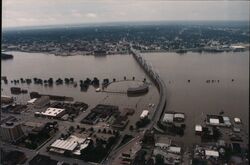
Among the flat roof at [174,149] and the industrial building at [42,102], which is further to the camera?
the industrial building at [42,102]

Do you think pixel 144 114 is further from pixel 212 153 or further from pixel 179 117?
pixel 212 153

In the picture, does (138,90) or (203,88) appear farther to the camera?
(203,88)

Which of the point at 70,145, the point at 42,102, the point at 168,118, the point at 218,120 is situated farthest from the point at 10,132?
the point at 218,120

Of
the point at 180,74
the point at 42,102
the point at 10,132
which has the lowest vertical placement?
the point at 10,132

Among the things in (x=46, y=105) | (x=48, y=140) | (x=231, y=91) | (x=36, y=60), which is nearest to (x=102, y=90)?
(x=46, y=105)

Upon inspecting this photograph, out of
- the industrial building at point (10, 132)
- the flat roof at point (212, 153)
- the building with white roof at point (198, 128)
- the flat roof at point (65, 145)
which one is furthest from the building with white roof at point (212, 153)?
the industrial building at point (10, 132)

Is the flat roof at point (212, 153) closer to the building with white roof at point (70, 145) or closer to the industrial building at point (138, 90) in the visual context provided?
the building with white roof at point (70, 145)

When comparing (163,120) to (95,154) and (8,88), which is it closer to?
(95,154)

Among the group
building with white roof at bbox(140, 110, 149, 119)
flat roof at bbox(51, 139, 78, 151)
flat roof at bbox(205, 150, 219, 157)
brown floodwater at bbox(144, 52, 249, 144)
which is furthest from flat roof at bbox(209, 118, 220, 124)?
flat roof at bbox(51, 139, 78, 151)
